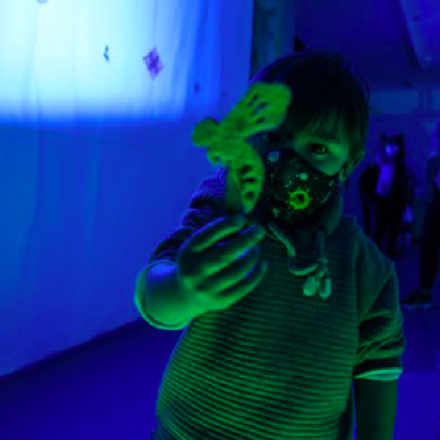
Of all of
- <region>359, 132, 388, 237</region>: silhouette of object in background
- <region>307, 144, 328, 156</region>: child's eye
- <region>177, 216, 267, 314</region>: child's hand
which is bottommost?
<region>177, 216, 267, 314</region>: child's hand

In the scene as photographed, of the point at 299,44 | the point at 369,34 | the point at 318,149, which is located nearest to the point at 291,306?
the point at 318,149

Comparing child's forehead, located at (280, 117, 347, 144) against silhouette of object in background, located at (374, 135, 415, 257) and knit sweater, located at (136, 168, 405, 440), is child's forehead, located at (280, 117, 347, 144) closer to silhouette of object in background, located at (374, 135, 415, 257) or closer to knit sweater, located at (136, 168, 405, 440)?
knit sweater, located at (136, 168, 405, 440)

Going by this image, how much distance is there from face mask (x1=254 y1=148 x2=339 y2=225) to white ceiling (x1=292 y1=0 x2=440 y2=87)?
343cm

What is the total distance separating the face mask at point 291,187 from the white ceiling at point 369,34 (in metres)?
3.43

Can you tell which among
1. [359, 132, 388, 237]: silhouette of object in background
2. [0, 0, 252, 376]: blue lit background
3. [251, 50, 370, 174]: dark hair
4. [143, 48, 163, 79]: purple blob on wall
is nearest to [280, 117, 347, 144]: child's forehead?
[251, 50, 370, 174]: dark hair

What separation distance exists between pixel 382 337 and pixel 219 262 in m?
0.27

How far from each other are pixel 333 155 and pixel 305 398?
A: 0.23 m

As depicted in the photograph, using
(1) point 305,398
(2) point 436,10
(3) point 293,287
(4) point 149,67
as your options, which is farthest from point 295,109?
(2) point 436,10

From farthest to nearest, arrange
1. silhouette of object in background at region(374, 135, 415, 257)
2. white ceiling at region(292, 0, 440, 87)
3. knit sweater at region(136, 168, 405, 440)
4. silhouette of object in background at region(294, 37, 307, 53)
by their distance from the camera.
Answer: silhouette of object in background at region(374, 135, 415, 257) < silhouette of object in background at region(294, 37, 307, 53) < white ceiling at region(292, 0, 440, 87) < knit sweater at region(136, 168, 405, 440)

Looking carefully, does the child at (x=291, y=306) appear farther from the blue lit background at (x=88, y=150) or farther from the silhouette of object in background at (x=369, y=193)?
the silhouette of object in background at (x=369, y=193)

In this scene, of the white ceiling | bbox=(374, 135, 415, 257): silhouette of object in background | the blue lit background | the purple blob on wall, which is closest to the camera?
the blue lit background

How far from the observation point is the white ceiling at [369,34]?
387 cm

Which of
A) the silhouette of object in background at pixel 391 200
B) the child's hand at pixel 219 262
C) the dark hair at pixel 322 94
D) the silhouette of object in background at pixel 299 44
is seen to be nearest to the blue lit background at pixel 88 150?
the dark hair at pixel 322 94

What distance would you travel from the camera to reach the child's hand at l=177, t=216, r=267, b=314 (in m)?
0.34
